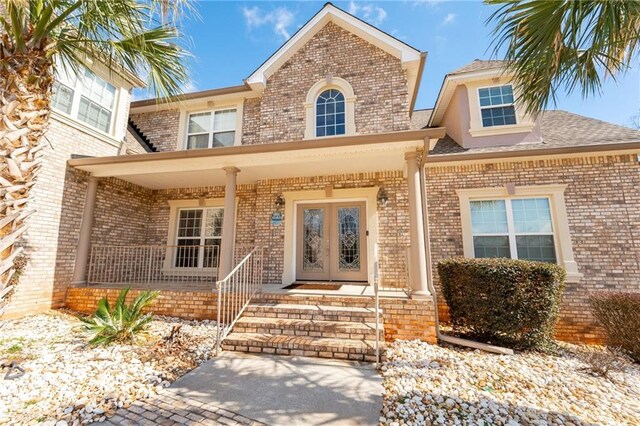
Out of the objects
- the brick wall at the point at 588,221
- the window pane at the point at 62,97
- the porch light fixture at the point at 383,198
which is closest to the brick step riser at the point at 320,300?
the brick wall at the point at 588,221

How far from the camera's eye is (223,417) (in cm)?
278

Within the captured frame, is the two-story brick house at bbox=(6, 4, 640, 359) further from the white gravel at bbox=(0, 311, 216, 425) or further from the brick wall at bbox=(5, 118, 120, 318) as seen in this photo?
the white gravel at bbox=(0, 311, 216, 425)

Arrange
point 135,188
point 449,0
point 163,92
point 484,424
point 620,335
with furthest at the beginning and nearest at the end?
point 135,188 < point 449,0 < point 620,335 < point 163,92 < point 484,424

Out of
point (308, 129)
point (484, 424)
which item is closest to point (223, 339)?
point (484, 424)

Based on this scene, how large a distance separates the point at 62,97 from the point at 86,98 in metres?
0.63

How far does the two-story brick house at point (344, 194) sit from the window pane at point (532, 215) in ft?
0.10

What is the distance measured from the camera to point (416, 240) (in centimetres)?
525

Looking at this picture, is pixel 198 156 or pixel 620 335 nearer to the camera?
pixel 620 335

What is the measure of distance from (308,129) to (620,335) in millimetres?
7891

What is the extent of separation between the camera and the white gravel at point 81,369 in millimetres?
2882

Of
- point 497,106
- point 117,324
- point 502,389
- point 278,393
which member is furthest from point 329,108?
point 502,389

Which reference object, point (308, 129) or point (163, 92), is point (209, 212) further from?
point (163, 92)

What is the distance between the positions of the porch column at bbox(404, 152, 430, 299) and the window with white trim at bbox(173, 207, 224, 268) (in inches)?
232

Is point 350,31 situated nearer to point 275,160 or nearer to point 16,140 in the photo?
point 275,160
